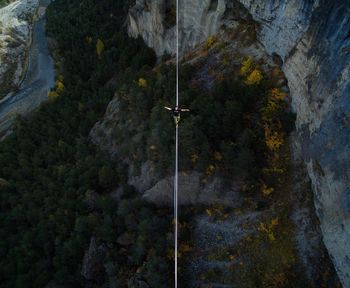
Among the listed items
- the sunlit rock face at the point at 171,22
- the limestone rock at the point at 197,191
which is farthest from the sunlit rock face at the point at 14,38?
the limestone rock at the point at 197,191

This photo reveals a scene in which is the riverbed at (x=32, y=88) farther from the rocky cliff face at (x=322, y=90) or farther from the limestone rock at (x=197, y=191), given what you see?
the rocky cliff face at (x=322, y=90)

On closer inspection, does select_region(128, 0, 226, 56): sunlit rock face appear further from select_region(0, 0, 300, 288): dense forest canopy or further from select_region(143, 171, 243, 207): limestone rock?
select_region(143, 171, 243, 207): limestone rock

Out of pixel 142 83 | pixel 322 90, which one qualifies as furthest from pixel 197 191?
pixel 142 83

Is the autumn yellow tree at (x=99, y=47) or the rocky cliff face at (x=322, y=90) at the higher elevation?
the rocky cliff face at (x=322, y=90)

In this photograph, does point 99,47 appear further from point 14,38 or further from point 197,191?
point 14,38

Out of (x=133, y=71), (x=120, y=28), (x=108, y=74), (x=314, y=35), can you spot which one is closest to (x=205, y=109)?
(x=314, y=35)

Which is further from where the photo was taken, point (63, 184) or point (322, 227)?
point (63, 184)

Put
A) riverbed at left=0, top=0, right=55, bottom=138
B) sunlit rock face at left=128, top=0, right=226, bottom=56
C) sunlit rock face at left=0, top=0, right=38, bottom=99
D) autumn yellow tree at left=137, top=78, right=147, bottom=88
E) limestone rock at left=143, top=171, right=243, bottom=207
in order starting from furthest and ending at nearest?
sunlit rock face at left=0, top=0, right=38, bottom=99 → riverbed at left=0, top=0, right=55, bottom=138 → autumn yellow tree at left=137, top=78, right=147, bottom=88 → sunlit rock face at left=128, top=0, right=226, bottom=56 → limestone rock at left=143, top=171, right=243, bottom=207

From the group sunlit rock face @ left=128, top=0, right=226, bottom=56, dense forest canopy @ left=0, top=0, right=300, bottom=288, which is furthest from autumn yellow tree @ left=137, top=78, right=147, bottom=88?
sunlit rock face @ left=128, top=0, right=226, bottom=56

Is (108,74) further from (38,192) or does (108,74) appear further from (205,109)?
(205,109)
